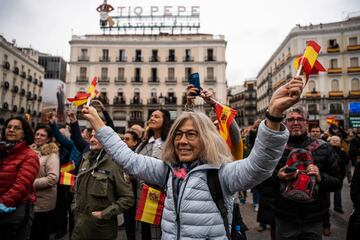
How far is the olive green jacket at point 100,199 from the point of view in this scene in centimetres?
253

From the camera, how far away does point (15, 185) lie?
2.45 m

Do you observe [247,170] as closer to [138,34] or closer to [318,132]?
[318,132]

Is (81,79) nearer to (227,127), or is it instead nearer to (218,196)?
(227,127)

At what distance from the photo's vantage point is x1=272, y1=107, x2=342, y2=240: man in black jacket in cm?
244

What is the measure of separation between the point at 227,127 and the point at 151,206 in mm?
1132

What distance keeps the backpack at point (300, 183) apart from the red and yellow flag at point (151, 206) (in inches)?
47.5

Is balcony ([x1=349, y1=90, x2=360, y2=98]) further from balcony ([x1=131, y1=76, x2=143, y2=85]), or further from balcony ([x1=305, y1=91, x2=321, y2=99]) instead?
balcony ([x1=131, y1=76, x2=143, y2=85])

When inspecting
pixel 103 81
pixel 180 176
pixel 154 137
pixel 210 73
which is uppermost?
pixel 210 73

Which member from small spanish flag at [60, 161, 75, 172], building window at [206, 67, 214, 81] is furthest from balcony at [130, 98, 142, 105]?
small spanish flag at [60, 161, 75, 172]

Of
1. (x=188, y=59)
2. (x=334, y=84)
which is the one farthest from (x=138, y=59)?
(x=334, y=84)

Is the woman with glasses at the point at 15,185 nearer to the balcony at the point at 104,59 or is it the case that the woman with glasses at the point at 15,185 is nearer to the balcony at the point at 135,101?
the balcony at the point at 135,101

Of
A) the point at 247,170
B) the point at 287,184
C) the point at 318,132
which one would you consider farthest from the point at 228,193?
the point at 318,132

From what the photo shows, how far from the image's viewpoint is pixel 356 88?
3238 cm

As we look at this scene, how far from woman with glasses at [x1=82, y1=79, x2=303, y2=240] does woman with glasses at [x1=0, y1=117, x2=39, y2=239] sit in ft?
4.08
